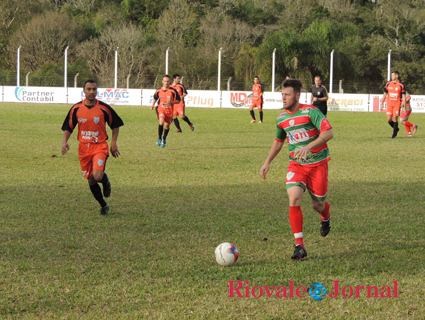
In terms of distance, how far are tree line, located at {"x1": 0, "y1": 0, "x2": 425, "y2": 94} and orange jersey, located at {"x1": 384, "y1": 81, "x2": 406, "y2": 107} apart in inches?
841

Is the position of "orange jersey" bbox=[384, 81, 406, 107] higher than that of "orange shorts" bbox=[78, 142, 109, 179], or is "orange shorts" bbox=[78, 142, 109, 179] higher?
"orange jersey" bbox=[384, 81, 406, 107]

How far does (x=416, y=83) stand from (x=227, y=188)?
45174 millimetres

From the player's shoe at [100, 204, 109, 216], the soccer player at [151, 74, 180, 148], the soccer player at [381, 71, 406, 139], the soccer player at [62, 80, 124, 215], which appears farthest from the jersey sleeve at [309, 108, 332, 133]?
the soccer player at [381, 71, 406, 139]

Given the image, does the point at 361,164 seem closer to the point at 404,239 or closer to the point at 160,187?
the point at 160,187

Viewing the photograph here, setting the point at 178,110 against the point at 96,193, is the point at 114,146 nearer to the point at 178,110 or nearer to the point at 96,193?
the point at 96,193

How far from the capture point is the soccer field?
4016 millimetres

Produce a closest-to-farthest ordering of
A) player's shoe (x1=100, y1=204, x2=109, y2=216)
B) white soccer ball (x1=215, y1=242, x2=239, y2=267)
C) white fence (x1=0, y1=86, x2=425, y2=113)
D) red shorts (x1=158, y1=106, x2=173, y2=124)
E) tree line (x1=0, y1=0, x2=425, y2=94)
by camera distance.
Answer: white soccer ball (x1=215, y1=242, x2=239, y2=267) → player's shoe (x1=100, y1=204, x2=109, y2=216) → red shorts (x1=158, y1=106, x2=173, y2=124) → white fence (x1=0, y1=86, x2=425, y2=113) → tree line (x1=0, y1=0, x2=425, y2=94)

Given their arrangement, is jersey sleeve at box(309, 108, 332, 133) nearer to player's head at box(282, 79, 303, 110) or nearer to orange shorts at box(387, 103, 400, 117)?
player's head at box(282, 79, 303, 110)

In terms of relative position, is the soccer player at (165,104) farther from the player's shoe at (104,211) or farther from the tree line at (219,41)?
the tree line at (219,41)

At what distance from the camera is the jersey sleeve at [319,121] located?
203 inches

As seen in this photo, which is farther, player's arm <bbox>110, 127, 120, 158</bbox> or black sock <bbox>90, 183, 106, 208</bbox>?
player's arm <bbox>110, 127, 120, 158</bbox>

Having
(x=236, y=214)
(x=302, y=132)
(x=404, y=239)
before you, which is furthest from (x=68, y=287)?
(x=404, y=239)

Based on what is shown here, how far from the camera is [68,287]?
433cm

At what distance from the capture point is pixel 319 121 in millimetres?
5184
